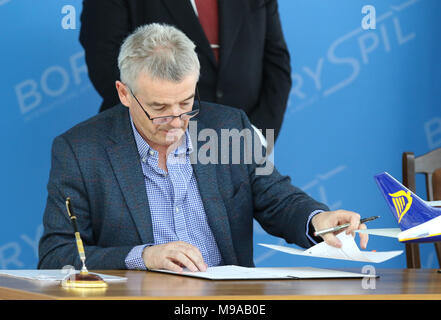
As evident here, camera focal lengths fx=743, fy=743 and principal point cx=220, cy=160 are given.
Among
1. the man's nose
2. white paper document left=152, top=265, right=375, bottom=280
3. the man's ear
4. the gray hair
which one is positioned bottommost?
white paper document left=152, top=265, right=375, bottom=280

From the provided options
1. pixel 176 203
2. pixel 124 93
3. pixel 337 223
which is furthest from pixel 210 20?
pixel 337 223

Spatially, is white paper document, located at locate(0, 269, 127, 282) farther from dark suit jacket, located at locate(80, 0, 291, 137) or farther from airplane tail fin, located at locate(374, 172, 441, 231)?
dark suit jacket, located at locate(80, 0, 291, 137)

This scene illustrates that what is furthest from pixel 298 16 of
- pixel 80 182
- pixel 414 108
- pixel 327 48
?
pixel 80 182

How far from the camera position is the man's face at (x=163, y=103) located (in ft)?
7.95

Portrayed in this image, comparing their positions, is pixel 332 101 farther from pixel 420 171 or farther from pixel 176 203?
pixel 176 203

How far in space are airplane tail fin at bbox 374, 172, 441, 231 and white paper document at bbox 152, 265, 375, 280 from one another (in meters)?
0.22

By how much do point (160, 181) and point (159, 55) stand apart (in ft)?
1.38

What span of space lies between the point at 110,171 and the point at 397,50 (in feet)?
6.53

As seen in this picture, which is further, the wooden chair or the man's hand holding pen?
the wooden chair

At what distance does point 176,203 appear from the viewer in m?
2.47

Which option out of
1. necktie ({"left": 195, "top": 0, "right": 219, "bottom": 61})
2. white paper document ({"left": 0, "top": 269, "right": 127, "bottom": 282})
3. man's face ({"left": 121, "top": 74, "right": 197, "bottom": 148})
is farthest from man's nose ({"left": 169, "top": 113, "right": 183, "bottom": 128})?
necktie ({"left": 195, "top": 0, "right": 219, "bottom": 61})

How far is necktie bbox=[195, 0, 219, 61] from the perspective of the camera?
3.40 m

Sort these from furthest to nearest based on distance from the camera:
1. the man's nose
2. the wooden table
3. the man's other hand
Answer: the man's nose < the man's other hand < the wooden table

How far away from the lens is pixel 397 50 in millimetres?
3863
